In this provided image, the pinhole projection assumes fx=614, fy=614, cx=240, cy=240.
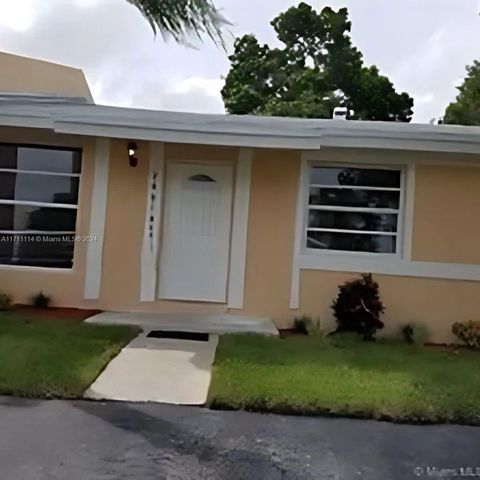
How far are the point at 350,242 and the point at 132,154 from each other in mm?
3619

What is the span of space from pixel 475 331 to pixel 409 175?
2456 millimetres

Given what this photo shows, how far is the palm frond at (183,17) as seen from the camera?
6965 millimetres

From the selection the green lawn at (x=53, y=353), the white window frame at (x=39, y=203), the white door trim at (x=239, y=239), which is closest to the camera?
the green lawn at (x=53, y=353)

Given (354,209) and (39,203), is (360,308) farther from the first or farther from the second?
(39,203)

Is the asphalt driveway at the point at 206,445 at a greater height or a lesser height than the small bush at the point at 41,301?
lesser

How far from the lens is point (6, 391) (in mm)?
5227

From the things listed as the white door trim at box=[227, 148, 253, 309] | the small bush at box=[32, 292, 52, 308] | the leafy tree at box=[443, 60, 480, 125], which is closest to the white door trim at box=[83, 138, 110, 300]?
the small bush at box=[32, 292, 52, 308]

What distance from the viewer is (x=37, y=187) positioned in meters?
9.65

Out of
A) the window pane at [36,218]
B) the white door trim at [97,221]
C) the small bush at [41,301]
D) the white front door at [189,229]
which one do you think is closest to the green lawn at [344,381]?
the white front door at [189,229]

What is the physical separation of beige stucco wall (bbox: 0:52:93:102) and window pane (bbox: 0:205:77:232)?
406 cm

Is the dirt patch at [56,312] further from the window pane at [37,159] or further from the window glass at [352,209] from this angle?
the window glass at [352,209]

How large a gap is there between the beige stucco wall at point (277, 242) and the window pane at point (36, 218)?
0.26m

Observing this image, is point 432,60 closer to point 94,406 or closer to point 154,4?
point 154,4

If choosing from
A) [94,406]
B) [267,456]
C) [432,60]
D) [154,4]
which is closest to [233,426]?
[267,456]
